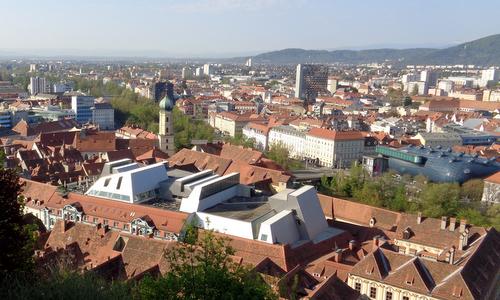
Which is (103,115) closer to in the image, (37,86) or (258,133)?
(258,133)

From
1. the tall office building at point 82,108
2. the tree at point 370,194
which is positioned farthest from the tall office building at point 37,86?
the tree at point 370,194

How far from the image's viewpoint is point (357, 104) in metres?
176

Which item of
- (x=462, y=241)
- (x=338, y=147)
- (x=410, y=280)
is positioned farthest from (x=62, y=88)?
(x=410, y=280)

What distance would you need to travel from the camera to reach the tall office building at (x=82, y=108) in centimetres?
13375

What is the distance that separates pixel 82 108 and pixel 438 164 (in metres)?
87.7

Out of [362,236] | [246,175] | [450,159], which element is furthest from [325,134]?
[362,236]

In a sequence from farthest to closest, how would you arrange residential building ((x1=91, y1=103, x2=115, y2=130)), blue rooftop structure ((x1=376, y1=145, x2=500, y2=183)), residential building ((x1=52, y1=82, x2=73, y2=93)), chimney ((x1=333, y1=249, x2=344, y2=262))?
1. residential building ((x1=52, y1=82, x2=73, y2=93))
2. residential building ((x1=91, y1=103, x2=115, y2=130))
3. blue rooftop structure ((x1=376, y1=145, x2=500, y2=183))
4. chimney ((x1=333, y1=249, x2=344, y2=262))

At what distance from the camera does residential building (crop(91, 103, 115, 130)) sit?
13100 centimetres

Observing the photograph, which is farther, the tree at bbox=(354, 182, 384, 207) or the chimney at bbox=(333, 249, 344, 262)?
the tree at bbox=(354, 182, 384, 207)

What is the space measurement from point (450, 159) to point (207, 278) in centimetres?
7184

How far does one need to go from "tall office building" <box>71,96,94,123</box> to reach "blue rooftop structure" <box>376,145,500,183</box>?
74497 mm

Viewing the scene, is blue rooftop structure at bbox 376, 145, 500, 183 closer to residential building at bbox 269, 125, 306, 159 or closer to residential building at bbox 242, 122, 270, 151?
residential building at bbox 269, 125, 306, 159

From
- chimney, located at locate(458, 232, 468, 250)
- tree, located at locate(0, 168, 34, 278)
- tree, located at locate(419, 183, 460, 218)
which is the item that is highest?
tree, located at locate(0, 168, 34, 278)

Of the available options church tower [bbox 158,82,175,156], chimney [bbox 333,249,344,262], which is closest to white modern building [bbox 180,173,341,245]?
chimney [bbox 333,249,344,262]
